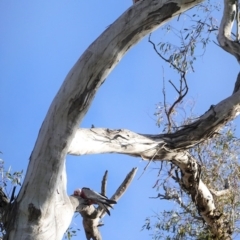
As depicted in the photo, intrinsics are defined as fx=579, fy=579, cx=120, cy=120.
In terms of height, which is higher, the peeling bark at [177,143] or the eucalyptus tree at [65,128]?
the peeling bark at [177,143]

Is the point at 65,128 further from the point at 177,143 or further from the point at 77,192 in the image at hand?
the point at 177,143

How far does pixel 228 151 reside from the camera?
5750mm

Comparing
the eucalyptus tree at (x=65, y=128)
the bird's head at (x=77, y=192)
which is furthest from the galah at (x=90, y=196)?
the eucalyptus tree at (x=65, y=128)

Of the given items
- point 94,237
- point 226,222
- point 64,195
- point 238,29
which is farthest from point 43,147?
point 226,222

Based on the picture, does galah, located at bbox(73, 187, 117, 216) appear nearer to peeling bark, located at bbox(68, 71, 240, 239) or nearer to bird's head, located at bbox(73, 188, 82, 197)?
bird's head, located at bbox(73, 188, 82, 197)

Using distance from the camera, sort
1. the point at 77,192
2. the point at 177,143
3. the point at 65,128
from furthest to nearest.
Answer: the point at 177,143
the point at 77,192
the point at 65,128

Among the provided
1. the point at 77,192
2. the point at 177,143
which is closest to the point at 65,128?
the point at 77,192

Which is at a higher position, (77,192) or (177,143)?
(177,143)

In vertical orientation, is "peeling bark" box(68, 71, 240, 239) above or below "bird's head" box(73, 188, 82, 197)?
above

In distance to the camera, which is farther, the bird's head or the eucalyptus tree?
the bird's head

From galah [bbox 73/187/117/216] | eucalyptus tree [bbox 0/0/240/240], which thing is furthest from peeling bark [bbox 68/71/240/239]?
galah [bbox 73/187/117/216]

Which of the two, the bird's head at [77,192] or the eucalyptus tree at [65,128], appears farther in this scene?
the bird's head at [77,192]

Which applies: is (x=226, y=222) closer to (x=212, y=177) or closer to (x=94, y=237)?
(x=212, y=177)

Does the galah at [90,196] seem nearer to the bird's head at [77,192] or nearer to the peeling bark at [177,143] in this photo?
the bird's head at [77,192]
